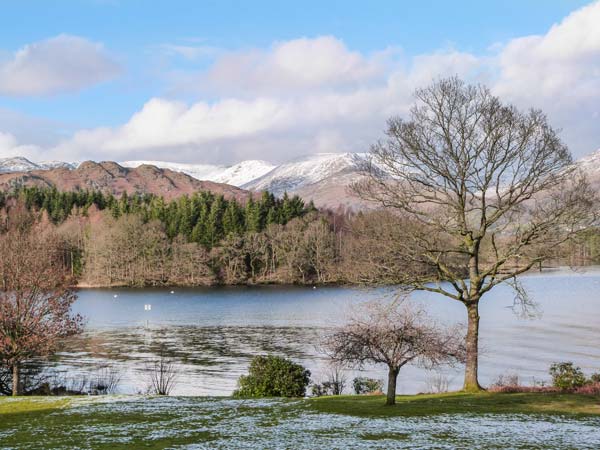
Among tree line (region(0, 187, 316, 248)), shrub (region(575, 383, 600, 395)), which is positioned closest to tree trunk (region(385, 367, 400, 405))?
shrub (region(575, 383, 600, 395))

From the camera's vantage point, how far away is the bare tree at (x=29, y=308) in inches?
1332

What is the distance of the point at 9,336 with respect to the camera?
3391 centimetres

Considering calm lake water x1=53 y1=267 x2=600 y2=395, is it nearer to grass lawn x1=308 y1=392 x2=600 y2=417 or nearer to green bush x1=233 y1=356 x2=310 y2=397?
green bush x1=233 y1=356 x2=310 y2=397

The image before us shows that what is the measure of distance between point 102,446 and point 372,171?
60.5ft

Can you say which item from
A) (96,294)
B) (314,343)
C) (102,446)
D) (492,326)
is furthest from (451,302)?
(102,446)

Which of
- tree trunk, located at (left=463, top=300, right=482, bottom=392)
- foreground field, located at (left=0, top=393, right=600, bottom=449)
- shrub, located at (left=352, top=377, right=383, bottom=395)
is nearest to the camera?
foreground field, located at (left=0, top=393, right=600, bottom=449)

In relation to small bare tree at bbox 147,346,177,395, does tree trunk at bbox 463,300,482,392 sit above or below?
above

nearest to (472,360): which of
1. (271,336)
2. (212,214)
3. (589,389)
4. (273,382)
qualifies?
(589,389)

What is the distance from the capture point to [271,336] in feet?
206

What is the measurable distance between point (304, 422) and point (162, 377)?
17.1 m

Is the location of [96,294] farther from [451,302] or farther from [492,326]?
[492,326]

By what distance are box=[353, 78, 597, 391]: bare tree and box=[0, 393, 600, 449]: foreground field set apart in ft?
21.3

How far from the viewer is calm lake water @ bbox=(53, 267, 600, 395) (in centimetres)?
4300

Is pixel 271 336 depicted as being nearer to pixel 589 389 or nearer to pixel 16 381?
pixel 16 381
